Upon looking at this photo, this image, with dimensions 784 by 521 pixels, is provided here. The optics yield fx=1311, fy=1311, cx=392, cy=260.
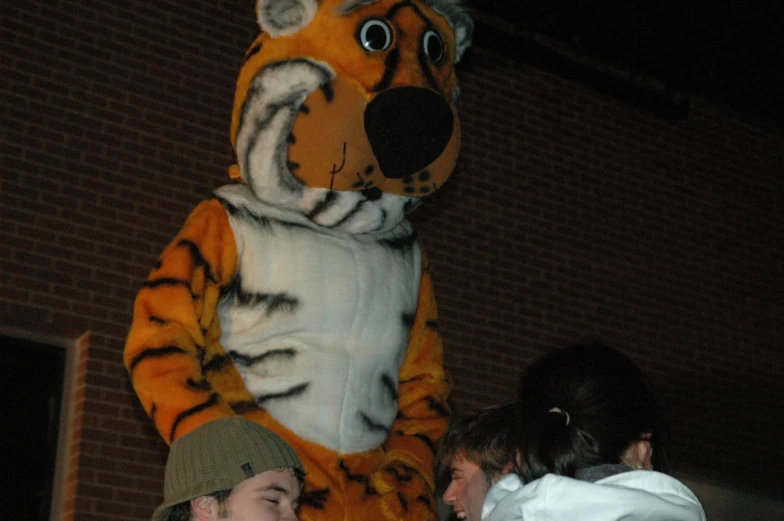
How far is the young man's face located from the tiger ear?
3.78 feet

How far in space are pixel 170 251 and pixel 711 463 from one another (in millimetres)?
5084

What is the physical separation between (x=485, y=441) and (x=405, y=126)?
783 mm

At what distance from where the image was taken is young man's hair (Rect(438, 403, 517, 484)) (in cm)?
315

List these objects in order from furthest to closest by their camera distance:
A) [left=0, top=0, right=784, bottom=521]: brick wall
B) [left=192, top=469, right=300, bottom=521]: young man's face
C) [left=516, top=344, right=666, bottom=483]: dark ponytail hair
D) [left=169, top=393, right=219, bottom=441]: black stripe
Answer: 1. [left=0, top=0, right=784, bottom=521]: brick wall
2. [left=169, top=393, right=219, bottom=441]: black stripe
3. [left=192, top=469, right=300, bottom=521]: young man's face
4. [left=516, top=344, right=666, bottom=483]: dark ponytail hair

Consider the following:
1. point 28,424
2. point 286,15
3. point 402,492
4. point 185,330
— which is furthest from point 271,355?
point 28,424

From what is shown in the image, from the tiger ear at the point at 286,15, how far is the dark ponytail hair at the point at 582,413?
3.87 feet

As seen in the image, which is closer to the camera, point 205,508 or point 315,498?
point 205,508

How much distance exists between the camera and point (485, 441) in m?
3.17

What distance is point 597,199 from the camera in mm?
7477

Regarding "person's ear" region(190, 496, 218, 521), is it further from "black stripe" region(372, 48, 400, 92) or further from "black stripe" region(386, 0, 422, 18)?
"black stripe" region(386, 0, 422, 18)

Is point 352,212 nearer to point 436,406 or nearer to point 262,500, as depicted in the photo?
point 436,406

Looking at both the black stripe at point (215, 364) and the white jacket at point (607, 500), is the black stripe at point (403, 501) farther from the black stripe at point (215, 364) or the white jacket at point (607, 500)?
the white jacket at point (607, 500)

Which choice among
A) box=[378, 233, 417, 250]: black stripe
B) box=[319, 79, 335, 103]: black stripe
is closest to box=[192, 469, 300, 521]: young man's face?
box=[378, 233, 417, 250]: black stripe

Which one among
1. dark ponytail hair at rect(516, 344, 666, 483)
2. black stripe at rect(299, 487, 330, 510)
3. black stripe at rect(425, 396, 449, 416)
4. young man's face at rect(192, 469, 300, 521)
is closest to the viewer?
dark ponytail hair at rect(516, 344, 666, 483)
